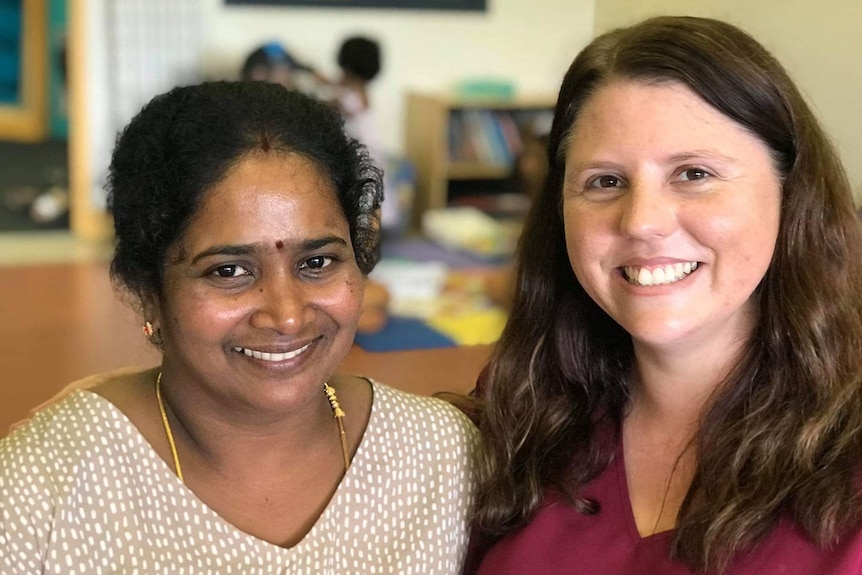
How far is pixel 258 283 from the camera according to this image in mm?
1237

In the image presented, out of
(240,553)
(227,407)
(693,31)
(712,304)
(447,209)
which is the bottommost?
(447,209)

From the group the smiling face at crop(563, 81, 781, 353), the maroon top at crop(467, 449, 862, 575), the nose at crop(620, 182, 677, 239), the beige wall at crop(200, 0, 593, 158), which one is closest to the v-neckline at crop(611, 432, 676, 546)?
the maroon top at crop(467, 449, 862, 575)

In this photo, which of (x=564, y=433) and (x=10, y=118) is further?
(x=10, y=118)

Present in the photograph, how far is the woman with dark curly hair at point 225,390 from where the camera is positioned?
1.22 metres

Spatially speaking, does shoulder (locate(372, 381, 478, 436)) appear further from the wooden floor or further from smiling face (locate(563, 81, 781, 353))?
the wooden floor

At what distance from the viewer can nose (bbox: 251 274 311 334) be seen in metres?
1.22

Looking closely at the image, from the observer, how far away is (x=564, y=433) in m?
1.48

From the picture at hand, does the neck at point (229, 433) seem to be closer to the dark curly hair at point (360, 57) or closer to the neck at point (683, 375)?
the neck at point (683, 375)

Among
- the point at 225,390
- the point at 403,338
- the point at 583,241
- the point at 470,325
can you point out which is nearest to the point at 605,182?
the point at 583,241

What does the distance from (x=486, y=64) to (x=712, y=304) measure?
4.84m

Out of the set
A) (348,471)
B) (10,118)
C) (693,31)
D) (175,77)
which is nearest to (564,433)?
(348,471)

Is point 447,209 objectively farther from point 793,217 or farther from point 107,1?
point 793,217

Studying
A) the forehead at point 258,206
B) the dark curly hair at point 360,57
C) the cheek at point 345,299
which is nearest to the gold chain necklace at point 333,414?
the cheek at point 345,299

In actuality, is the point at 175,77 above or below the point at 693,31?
below
